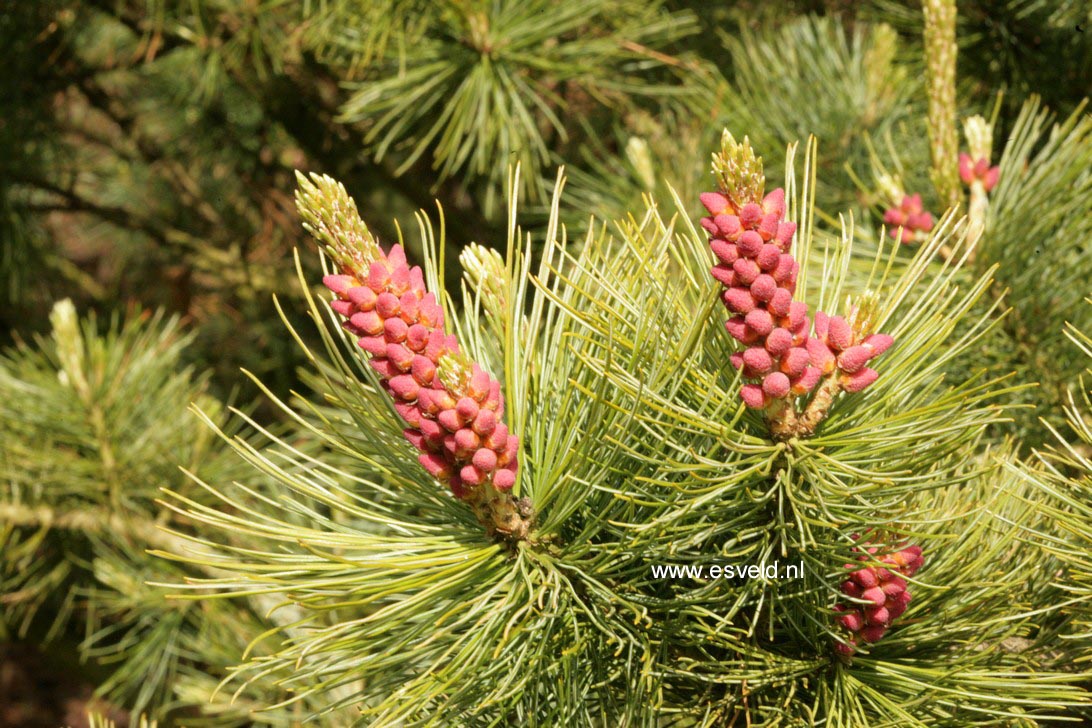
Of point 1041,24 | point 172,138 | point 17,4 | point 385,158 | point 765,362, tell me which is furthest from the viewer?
point 172,138

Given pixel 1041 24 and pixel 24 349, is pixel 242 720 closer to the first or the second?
pixel 24 349

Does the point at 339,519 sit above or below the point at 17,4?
below

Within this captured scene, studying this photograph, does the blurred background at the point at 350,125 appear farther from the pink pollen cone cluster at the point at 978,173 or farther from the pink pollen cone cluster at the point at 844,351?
the pink pollen cone cluster at the point at 844,351

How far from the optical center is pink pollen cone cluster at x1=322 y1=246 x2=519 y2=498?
0.45 meters

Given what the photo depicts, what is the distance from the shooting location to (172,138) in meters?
1.80

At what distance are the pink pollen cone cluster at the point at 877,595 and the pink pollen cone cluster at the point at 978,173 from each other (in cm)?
33

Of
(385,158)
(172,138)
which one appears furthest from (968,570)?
(172,138)

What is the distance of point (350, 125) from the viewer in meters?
1.49

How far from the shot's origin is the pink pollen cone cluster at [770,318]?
411 millimetres

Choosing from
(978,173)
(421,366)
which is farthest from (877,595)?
(978,173)

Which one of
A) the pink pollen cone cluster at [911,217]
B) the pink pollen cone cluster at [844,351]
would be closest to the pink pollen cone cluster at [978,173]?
the pink pollen cone cluster at [911,217]

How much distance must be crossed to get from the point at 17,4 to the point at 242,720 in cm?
99

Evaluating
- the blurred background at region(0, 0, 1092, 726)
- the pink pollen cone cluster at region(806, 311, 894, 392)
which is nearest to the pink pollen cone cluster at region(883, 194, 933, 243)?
the blurred background at region(0, 0, 1092, 726)

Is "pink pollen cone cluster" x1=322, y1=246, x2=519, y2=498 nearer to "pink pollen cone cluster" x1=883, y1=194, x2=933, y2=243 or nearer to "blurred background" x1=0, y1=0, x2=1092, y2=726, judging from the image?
"blurred background" x1=0, y1=0, x2=1092, y2=726
